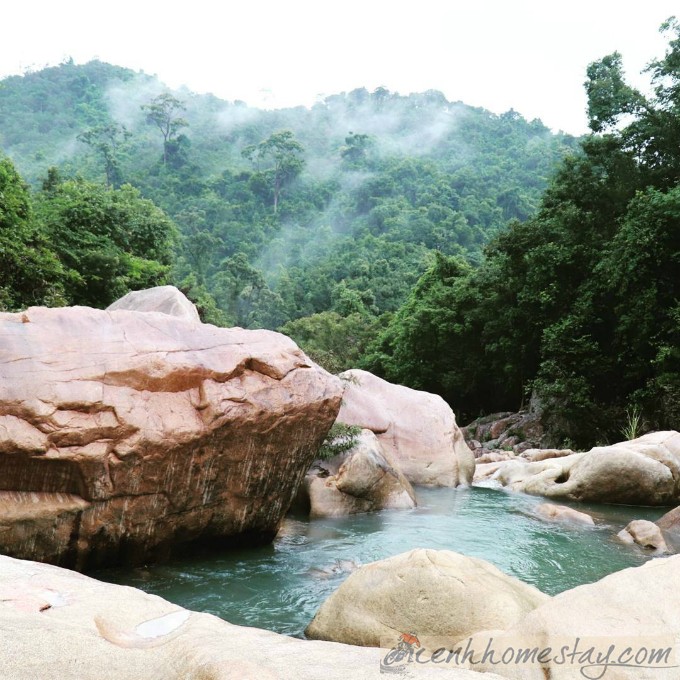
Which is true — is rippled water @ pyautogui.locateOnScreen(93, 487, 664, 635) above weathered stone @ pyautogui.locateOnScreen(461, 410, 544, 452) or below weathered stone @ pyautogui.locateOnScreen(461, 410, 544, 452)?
above

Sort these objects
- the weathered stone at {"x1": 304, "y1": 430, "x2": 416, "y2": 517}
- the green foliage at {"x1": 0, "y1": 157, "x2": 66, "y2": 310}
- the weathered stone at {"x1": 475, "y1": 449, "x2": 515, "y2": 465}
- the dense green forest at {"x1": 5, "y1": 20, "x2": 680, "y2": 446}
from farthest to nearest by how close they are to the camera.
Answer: the weathered stone at {"x1": 475, "y1": 449, "x2": 515, "y2": 465} < the dense green forest at {"x1": 5, "y1": 20, "x2": 680, "y2": 446} < the green foliage at {"x1": 0, "y1": 157, "x2": 66, "y2": 310} < the weathered stone at {"x1": 304, "y1": 430, "x2": 416, "y2": 517}

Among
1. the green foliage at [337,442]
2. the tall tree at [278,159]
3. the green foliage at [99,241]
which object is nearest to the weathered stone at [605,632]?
the green foliage at [337,442]

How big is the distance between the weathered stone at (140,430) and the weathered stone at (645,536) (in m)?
4.39

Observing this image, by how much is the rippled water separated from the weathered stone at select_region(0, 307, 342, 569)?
1.31ft

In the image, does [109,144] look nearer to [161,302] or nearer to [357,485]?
[161,302]

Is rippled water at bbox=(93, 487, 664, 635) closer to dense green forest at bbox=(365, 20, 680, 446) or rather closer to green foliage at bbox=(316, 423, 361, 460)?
green foliage at bbox=(316, 423, 361, 460)

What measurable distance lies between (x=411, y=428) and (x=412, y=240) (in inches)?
1919

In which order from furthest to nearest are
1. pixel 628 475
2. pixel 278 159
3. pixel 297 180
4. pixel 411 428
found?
pixel 297 180 → pixel 278 159 → pixel 411 428 → pixel 628 475

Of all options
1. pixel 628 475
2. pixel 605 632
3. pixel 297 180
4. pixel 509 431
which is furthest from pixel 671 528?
pixel 297 180

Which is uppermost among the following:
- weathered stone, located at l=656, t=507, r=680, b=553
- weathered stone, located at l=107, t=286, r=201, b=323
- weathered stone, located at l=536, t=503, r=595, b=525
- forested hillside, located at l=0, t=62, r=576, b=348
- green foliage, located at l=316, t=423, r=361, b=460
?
forested hillside, located at l=0, t=62, r=576, b=348

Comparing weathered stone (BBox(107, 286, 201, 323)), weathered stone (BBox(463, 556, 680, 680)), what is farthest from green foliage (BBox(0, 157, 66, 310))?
weathered stone (BBox(463, 556, 680, 680))

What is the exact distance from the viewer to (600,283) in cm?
2081

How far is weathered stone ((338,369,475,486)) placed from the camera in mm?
13648

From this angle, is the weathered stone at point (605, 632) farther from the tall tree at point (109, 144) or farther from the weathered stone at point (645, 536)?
the tall tree at point (109, 144)
